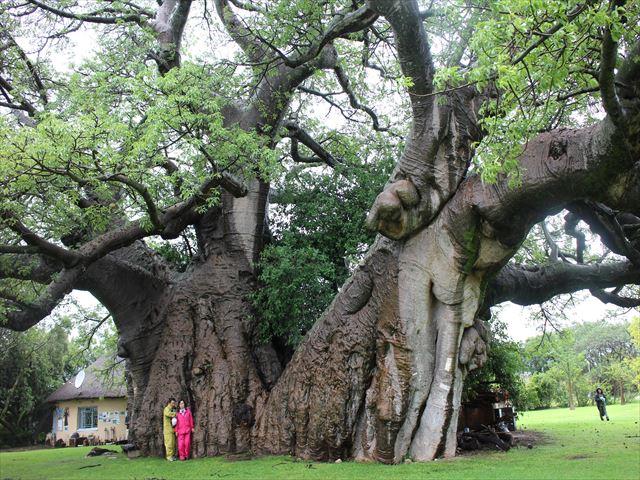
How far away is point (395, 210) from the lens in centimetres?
889

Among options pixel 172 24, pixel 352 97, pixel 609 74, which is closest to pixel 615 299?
pixel 352 97

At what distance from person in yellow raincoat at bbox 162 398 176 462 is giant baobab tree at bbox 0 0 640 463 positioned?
50 centimetres

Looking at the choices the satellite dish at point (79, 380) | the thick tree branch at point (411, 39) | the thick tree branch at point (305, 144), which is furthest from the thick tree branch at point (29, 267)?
the satellite dish at point (79, 380)

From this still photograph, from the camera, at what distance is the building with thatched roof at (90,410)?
28188 millimetres

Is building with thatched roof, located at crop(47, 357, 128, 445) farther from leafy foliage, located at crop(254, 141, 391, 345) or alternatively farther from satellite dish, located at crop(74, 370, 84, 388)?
leafy foliage, located at crop(254, 141, 391, 345)

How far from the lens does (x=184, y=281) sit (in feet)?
42.1

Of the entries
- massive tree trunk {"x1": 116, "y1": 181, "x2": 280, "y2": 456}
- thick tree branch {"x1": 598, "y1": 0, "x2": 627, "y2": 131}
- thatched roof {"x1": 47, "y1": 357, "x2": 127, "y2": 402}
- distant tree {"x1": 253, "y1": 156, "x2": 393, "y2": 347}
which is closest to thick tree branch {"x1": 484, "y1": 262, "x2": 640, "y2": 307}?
distant tree {"x1": 253, "y1": 156, "x2": 393, "y2": 347}

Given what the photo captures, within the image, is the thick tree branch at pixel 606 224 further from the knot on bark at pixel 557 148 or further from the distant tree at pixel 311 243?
the distant tree at pixel 311 243

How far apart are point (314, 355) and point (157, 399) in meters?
3.83

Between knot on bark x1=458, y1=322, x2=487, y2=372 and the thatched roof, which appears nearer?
knot on bark x1=458, y1=322, x2=487, y2=372

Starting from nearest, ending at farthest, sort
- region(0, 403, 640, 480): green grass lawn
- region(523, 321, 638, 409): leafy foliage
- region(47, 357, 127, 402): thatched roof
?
region(0, 403, 640, 480): green grass lawn
region(47, 357, 127, 402): thatched roof
region(523, 321, 638, 409): leafy foliage

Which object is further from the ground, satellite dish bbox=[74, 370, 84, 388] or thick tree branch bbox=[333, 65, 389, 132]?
thick tree branch bbox=[333, 65, 389, 132]

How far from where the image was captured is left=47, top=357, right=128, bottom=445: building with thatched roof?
28188mm

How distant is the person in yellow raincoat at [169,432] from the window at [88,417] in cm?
2049
